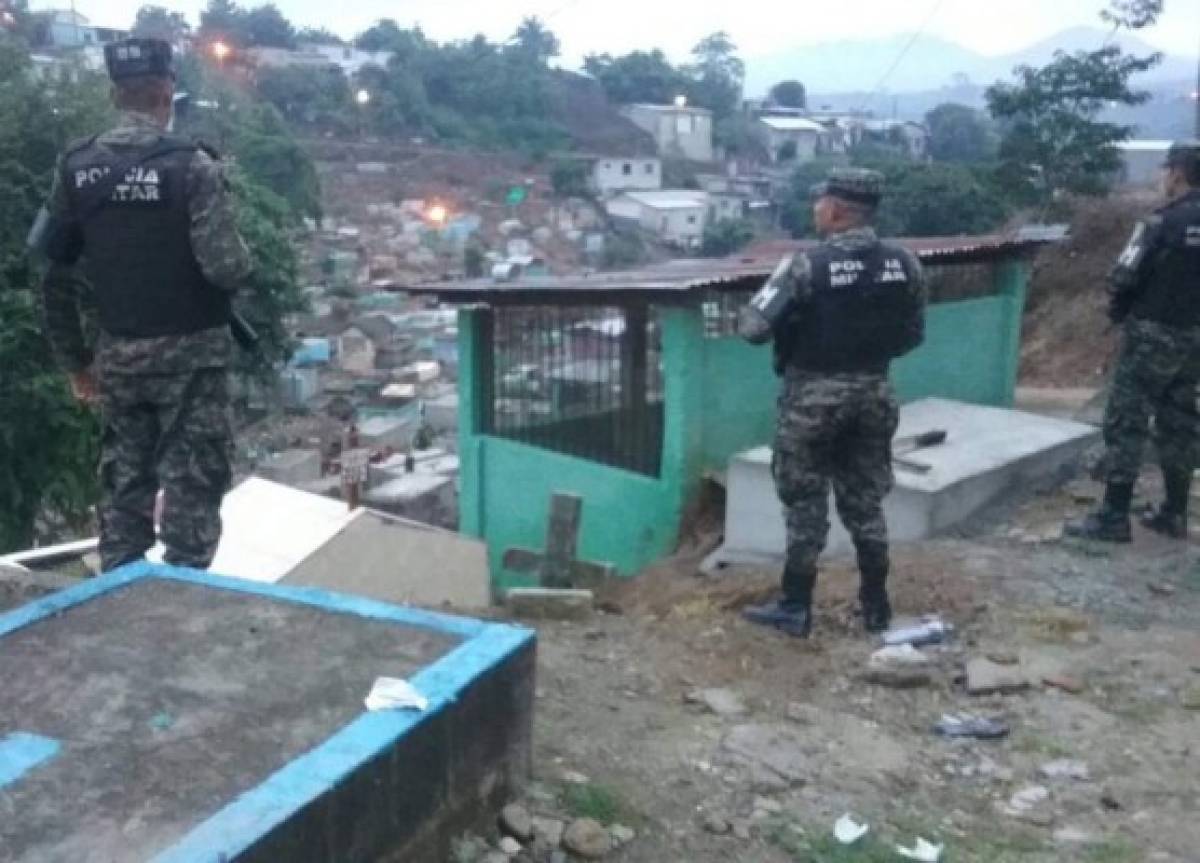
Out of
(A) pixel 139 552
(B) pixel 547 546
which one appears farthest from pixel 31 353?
(A) pixel 139 552

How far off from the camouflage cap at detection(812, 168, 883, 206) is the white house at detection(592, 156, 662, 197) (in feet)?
208

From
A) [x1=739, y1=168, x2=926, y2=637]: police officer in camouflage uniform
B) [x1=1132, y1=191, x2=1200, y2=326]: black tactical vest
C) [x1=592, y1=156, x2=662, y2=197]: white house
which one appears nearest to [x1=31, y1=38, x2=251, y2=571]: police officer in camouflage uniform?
[x1=739, y1=168, x2=926, y2=637]: police officer in camouflage uniform

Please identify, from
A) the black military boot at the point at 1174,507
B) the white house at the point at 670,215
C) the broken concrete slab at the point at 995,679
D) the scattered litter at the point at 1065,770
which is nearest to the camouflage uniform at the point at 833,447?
the broken concrete slab at the point at 995,679

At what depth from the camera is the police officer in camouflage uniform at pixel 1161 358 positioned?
19.5 feet

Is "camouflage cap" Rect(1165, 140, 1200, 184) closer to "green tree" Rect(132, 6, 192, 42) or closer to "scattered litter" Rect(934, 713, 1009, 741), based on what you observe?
"scattered litter" Rect(934, 713, 1009, 741)

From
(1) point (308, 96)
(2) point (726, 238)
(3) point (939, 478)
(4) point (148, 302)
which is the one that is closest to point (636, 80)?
(1) point (308, 96)

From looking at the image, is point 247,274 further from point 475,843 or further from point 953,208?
point 953,208

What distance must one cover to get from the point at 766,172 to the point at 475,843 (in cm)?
7064

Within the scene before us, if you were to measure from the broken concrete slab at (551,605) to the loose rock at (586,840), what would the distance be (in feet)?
8.16

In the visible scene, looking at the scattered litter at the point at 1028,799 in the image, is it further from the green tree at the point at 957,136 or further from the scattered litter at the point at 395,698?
the green tree at the point at 957,136

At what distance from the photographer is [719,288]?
25.1ft

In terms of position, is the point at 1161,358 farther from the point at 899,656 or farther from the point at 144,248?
the point at 144,248

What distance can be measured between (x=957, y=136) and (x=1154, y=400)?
191 ft

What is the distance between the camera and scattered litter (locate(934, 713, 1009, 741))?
13.9 feet
